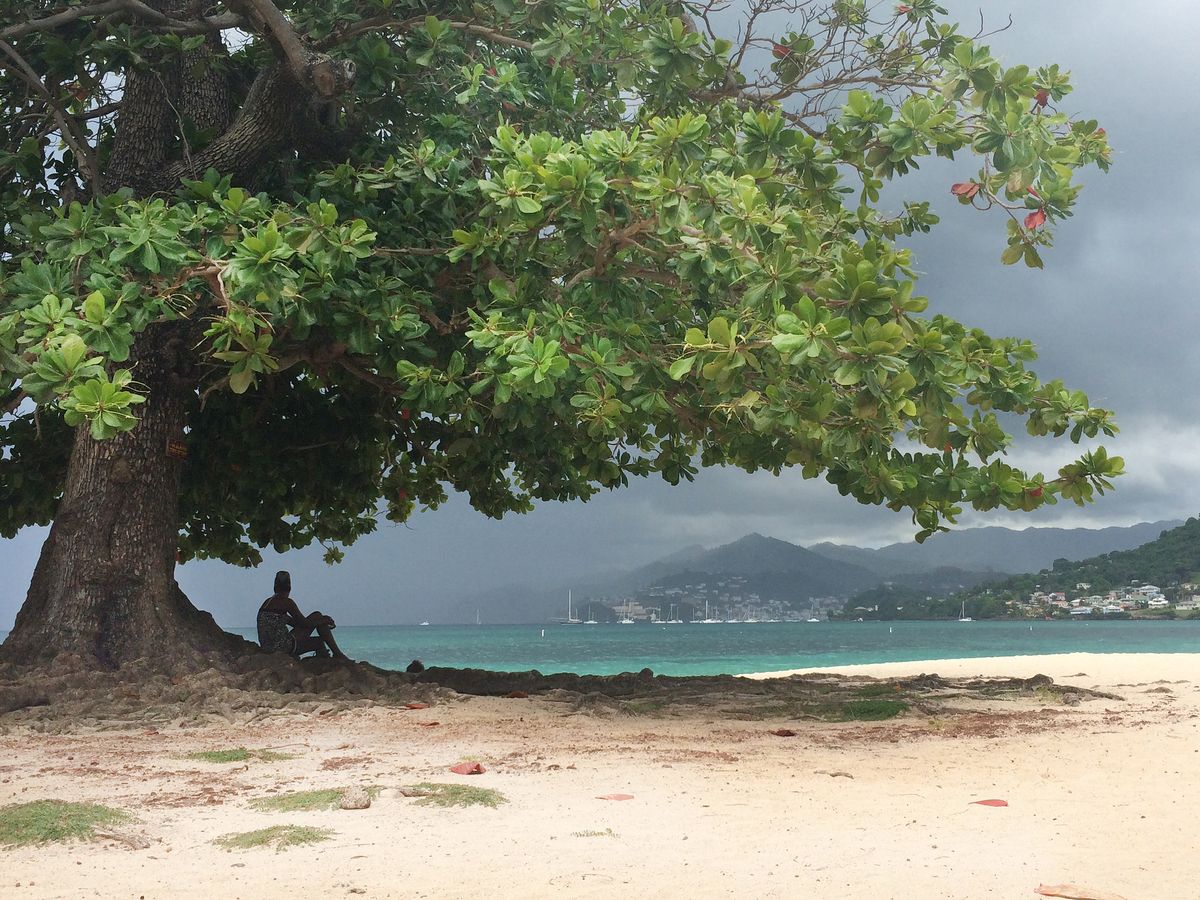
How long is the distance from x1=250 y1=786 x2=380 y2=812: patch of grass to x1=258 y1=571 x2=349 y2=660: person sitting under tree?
18.5 ft

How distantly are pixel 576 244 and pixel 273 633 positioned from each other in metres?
5.52

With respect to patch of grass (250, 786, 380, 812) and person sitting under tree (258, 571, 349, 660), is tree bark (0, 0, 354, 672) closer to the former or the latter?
person sitting under tree (258, 571, 349, 660)

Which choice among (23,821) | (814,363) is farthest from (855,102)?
(23,821)

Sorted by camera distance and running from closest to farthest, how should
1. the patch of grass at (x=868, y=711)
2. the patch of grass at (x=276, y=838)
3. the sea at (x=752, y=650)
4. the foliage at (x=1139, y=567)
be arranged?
the patch of grass at (x=276, y=838), the patch of grass at (x=868, y=711), the sea at (x=752, y=650), the foliage at (x=1139, y=567)

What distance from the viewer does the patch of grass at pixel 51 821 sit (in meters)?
3.83

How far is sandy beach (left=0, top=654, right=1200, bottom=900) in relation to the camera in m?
3.26

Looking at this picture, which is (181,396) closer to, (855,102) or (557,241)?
(557,241)

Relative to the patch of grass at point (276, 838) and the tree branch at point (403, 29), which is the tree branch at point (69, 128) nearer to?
the tree branch at point (403, 29)

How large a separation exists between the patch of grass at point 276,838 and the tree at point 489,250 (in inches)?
117

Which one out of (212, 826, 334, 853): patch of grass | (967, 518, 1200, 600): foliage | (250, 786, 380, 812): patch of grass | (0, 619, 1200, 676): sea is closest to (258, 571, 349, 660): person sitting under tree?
(250, 786, 380, 812): patch of grass

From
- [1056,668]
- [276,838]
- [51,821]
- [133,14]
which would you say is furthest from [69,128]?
[1056,668]

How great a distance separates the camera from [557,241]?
7.45 meters

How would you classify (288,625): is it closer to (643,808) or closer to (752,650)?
(643,808)

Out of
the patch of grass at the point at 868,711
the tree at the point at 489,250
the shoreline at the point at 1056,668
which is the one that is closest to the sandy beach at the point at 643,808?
the patch of grass at the point at 868,711
